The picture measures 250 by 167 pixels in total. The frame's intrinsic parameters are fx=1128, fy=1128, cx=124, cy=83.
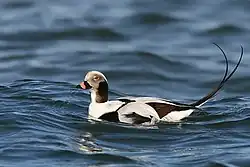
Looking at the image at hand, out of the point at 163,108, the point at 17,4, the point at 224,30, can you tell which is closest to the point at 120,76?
the point at 224,30

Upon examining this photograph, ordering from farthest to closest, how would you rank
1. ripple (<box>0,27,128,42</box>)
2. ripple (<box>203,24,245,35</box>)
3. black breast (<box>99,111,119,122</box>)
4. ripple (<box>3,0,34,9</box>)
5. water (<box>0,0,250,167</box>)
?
ripple (<box>3,0,34,9</box>), ripple (<box>203,24,245,35</box>), ripple (<box>0,27,128,42</box>), black breast (<box>99,111,119,122</box>), water (<box>0,0,250,167</box>)

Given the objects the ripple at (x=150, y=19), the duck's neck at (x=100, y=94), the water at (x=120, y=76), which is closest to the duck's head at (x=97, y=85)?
the duck's neck at (x=100, y=94)

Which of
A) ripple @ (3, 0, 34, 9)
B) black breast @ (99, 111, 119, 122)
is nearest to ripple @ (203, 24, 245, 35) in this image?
ripple @ (3, 0, 34, 9)

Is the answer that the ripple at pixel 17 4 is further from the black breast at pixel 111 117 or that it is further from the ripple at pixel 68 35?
the black breast at pixel 111 117

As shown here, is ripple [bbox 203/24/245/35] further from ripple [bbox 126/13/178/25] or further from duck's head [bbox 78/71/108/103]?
duck's head [bbox 78/71/108/103]

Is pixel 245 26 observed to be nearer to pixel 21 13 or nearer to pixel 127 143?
pixel 21 13

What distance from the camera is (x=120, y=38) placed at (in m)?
19.8

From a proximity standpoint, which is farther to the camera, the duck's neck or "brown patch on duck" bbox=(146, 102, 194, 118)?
the duck's neck

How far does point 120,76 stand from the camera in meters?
16.8

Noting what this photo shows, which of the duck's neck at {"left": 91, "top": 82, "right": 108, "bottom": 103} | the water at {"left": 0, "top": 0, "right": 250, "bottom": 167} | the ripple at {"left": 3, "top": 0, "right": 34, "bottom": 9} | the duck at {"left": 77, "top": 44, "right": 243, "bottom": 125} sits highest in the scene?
the ripple at {"left": 3, "top": 0, "right": 34, "bottom": 9}

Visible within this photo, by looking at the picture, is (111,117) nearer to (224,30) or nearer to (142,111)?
(142,111)

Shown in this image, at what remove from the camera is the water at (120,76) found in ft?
34.8

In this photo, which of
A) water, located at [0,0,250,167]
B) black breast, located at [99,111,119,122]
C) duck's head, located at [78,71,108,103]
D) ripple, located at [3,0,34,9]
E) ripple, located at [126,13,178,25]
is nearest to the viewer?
water, located at [0,0,250,167]

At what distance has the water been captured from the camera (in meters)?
10.6
